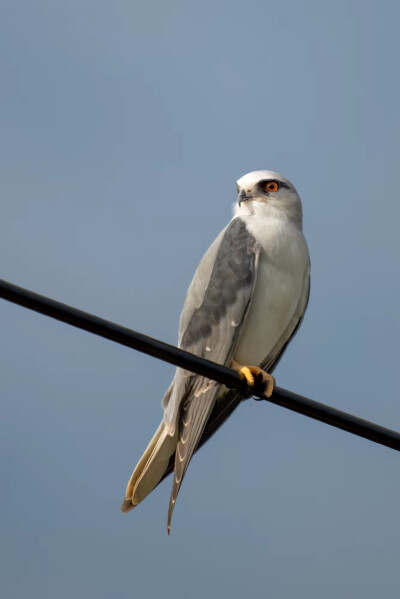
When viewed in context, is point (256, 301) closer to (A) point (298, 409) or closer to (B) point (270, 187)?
(B) point (270, 187)

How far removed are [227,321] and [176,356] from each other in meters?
1.90

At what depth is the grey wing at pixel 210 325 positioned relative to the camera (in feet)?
15.8

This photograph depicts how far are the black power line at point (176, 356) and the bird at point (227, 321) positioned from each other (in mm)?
1444

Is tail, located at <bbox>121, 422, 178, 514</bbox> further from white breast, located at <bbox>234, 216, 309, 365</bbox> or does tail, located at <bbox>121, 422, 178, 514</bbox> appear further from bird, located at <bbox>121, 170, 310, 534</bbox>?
white breast, located at <bbox>234, 216, 309, 365</bbox>

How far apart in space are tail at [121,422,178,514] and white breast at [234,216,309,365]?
0.66 metres

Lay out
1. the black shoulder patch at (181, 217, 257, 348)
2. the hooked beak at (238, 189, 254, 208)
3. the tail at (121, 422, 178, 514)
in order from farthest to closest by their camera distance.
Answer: the hooked beak at (238, 189, 254, 208), the black shoulder patch at (181, 217, 257, 348), the tail at (121, 422, 178, 514)

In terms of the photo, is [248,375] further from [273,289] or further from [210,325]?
[273,289]

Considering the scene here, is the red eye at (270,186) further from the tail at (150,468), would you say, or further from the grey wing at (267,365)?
the tail at (150,468)

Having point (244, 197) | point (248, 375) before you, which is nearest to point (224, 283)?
point (248, 375)

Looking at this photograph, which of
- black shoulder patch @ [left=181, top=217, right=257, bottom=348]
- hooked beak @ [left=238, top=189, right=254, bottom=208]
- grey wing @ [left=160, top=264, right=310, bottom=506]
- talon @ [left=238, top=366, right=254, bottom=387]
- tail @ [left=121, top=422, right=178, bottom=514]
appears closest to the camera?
talon @ [left=238, top=366, right=254, bottom=387]

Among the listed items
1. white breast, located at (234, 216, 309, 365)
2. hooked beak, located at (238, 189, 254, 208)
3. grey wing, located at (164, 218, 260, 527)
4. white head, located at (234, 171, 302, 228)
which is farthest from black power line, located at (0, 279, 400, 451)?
hooked beak, located at (238, 189, 254, 208)

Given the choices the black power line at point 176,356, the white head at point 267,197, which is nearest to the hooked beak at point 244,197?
the white head at point 267,197

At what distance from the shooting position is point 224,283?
4949 millimetres

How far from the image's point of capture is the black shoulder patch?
194 inches
